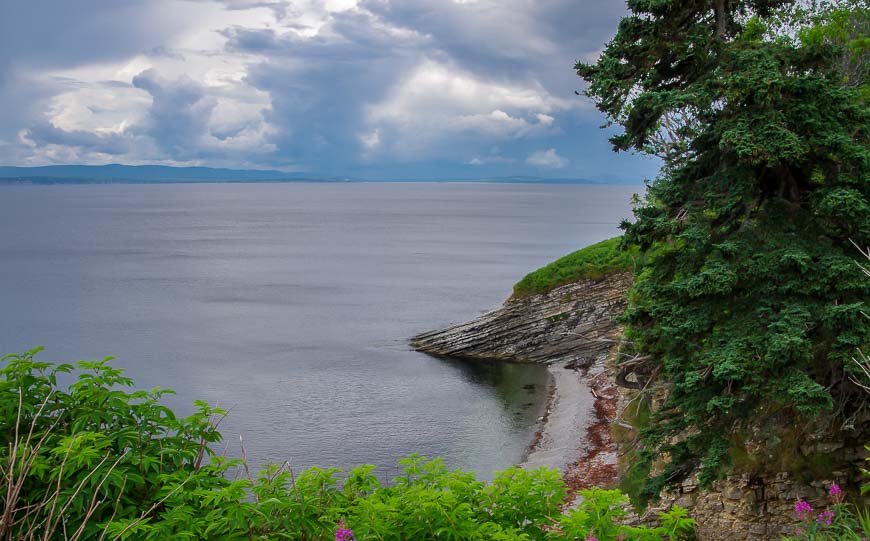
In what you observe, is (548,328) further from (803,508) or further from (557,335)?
(803,508)

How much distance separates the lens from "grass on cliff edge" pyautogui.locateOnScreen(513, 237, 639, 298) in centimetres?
5141

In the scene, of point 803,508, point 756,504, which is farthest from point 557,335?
point 803,508

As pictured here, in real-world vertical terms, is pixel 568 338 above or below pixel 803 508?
below

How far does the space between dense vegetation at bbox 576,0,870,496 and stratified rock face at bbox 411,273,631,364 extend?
3251cm

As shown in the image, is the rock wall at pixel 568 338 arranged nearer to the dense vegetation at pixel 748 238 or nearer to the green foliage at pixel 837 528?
the dense vegetation at pixel 748 238

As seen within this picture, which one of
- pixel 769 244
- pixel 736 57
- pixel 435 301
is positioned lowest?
pixel 435 301

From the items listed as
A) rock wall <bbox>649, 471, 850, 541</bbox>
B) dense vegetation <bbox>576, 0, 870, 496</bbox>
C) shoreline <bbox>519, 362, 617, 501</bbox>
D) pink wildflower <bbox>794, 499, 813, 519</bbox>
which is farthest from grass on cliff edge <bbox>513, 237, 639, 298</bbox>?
pink wildflower <bbox>794, 499, 813, 519</bbox>

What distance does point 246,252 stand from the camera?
122 meters

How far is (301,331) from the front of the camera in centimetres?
6056

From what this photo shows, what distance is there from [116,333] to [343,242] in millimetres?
83648

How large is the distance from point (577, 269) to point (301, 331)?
23.8 m

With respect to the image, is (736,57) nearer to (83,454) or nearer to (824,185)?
(824,185)

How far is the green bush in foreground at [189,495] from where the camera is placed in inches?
288

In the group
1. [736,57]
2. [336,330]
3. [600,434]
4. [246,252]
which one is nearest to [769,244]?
[736,57]
